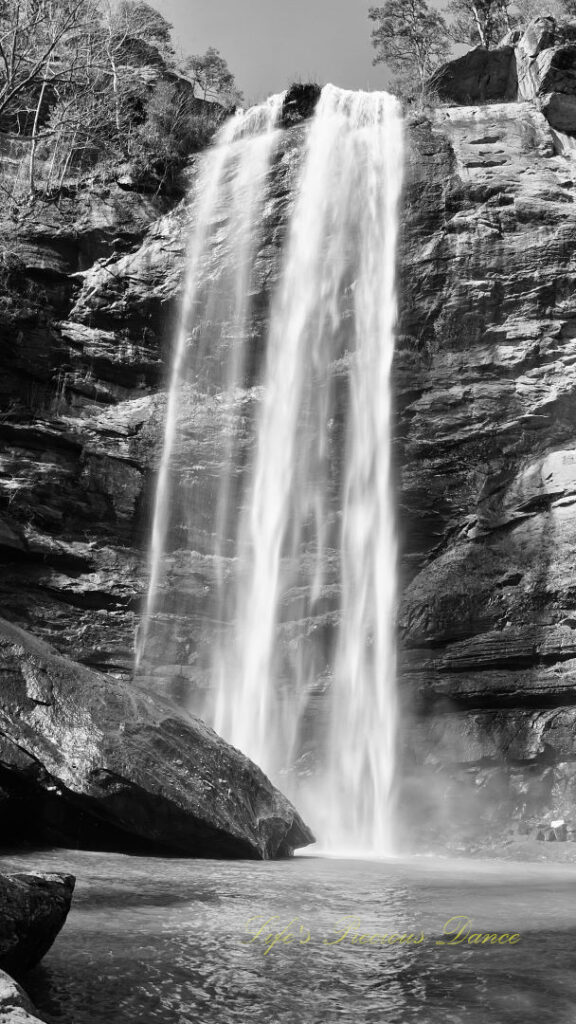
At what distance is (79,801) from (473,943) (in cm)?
411

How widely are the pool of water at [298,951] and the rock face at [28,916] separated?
11 centimetres

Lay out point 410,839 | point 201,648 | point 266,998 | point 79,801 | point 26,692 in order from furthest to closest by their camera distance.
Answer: point 201,648 → point 410,839 → point 26,692 → point 79,801 → point 266,998

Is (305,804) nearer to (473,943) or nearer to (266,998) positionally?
(473,943)

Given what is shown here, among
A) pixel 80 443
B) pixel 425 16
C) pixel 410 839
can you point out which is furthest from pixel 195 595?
pixel 425 16

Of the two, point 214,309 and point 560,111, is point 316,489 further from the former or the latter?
point 560,111

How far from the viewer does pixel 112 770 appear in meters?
7.19

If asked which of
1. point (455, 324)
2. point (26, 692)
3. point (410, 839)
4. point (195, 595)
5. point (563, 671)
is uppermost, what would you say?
point (455, 324)

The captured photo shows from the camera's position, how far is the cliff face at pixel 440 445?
12523 millimetres

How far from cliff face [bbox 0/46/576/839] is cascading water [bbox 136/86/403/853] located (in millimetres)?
452

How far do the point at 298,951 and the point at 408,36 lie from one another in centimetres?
3538

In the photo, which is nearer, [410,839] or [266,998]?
[266,998]

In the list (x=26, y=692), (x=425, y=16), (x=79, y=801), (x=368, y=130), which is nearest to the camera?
(x=79, y=801)

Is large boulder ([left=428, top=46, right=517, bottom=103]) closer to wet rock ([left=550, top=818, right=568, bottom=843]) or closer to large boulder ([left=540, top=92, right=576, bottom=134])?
large boulder ([left=540, top=92, right=576, bottom=134])

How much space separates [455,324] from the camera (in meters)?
15.9
